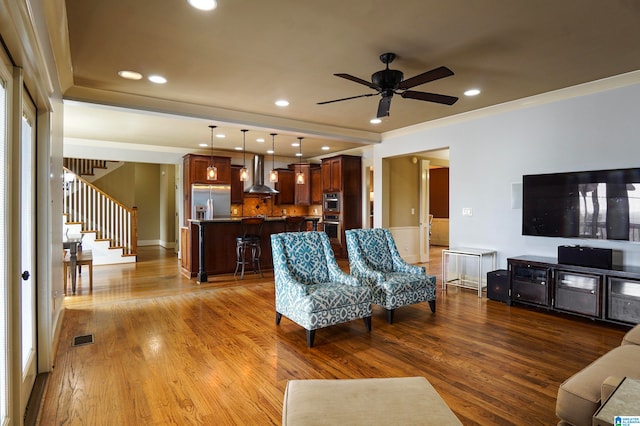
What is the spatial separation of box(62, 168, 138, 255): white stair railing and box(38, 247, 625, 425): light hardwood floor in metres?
3.63

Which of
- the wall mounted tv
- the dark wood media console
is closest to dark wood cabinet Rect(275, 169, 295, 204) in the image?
the wall mounted tv

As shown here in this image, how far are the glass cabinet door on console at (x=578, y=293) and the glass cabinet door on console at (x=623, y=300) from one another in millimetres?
91

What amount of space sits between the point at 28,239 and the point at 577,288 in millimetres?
5153

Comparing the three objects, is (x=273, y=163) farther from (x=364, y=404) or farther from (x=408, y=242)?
(x=364, y=404)

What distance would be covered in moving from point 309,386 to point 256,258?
17.2 feet

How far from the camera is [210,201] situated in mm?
8297

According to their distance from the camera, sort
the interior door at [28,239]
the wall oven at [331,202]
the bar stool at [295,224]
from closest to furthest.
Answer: the interior door at [28,239]
the bar stool at [295,224]
the wall oven at [331,202]

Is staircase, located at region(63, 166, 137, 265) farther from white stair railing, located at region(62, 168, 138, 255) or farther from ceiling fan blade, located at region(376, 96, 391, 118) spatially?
ceiling fan blade, located at region(376, 96, 391, 118)

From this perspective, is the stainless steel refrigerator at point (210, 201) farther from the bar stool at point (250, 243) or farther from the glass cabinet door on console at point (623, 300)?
the glass cabinet door on console at point (623, 300)

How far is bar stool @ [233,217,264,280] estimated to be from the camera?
20.7ft

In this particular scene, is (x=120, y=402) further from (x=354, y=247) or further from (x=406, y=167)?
(x=406, y=167)

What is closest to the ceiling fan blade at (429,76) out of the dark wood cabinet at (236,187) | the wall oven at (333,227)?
the wall oven at (333,227)

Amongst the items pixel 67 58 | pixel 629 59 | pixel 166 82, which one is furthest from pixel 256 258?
pixel 629 59

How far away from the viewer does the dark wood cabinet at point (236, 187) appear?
29.0ft
